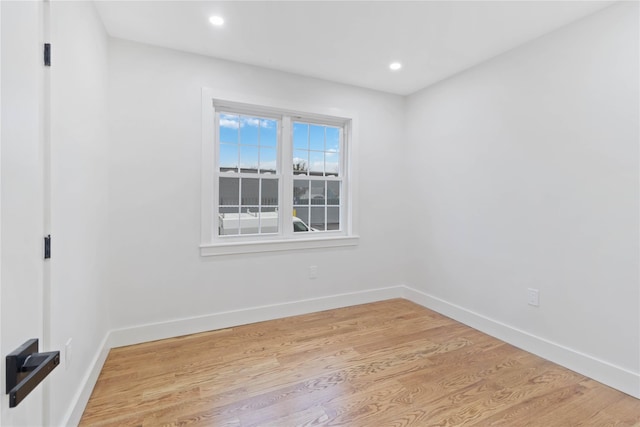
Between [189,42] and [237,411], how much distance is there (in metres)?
2.79

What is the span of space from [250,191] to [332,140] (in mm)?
1165

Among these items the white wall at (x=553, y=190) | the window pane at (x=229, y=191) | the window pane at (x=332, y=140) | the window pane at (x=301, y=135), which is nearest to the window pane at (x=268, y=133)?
the window pane at (x=301, y=135)

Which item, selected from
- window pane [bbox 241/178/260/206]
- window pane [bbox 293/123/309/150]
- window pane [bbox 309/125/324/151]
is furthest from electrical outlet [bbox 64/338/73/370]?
window pane [bbox 309/125/324/151]

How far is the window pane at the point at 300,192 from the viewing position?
3.32m

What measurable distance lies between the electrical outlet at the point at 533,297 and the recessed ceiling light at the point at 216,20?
10.7ft

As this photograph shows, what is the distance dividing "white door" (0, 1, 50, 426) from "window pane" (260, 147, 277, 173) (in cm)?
202

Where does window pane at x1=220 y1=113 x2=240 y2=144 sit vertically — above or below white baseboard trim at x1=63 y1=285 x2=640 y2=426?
above

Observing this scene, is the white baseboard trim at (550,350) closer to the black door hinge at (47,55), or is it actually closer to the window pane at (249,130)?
the window pane at (249,130)

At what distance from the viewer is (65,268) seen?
1471 mm

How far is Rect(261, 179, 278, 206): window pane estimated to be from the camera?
10.4 ft

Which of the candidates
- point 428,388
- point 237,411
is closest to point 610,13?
Answer: point 428,388

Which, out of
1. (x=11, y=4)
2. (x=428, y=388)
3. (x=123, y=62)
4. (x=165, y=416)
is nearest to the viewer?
(x=11, y=4)

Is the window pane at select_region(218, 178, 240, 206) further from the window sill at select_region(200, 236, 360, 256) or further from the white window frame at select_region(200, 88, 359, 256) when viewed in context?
the window sill at select_region(200, 236, 360, 256)

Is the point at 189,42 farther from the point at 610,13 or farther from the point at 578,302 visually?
the point at 578,302
